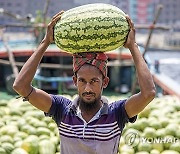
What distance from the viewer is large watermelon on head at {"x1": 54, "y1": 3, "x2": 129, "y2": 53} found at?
2.46 meters

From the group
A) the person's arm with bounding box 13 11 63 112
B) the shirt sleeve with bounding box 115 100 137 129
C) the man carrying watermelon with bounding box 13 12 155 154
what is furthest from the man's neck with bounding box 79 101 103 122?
the person's arm with bounding box 13 11 63 112

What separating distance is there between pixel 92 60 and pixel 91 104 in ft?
0.94

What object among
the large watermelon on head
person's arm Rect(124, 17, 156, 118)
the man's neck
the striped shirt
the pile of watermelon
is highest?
the large watermelon on head

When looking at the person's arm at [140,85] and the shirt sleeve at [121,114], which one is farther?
the shirt sleeve at [121,114]

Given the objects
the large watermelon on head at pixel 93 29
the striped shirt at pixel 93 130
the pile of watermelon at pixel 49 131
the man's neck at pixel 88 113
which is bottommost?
the pile of watermelon at pixel 49 131

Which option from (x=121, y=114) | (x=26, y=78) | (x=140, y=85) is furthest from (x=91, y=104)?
(x=26, y=78)

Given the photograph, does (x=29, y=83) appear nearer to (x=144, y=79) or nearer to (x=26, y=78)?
(x=26, y=78)

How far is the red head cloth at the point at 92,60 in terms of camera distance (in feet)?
7.97

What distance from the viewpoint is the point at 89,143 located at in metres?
2.45

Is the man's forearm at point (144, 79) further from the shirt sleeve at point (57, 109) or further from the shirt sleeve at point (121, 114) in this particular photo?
the shirt sleeve at point (57, 109)

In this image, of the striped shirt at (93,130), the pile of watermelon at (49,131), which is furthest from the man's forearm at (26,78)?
the pile of watermelon at (49,131)

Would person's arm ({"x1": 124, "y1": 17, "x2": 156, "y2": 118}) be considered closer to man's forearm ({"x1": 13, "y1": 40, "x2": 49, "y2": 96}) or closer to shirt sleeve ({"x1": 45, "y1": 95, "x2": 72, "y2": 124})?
shirt sleeve ({"x1": 45, "y1": 95, "x2": 72, "y2": 124})

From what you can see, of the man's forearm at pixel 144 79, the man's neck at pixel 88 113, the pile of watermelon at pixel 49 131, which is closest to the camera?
the man's forearm at pixel 144 79

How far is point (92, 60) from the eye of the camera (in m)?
2.43
